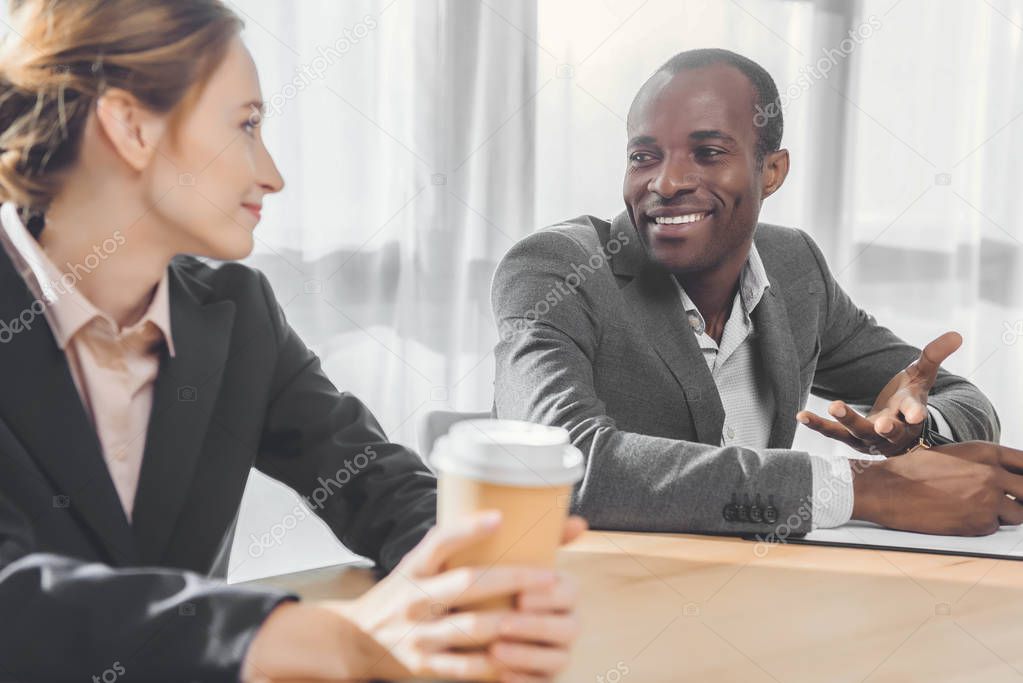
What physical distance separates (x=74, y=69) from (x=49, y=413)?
335 mm

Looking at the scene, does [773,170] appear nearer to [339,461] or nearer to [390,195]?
[339,461]

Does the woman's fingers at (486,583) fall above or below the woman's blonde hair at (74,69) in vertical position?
below

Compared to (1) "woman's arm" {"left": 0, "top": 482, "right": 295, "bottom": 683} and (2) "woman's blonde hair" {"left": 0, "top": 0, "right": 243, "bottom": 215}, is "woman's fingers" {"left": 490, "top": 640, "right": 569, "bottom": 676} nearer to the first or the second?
(1) "woman's arm" {"left": 0, "top": 482, "right": 295, "bottom": 683}

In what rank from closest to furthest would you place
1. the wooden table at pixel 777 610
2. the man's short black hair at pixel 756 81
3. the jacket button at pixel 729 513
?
the wooden table at pixel 777 610 → the jacket button at pixel 729 513 → the man's short black hair at pixel 756 81

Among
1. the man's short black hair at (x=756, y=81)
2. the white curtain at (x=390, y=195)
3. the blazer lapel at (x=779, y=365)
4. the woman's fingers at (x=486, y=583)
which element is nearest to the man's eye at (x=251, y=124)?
the woman's fingers at (x=486, y=583)

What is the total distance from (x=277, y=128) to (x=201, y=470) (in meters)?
1.86

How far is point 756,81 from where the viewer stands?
1.93 meters

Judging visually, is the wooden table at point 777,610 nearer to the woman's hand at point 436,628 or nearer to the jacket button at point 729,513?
the jacket button at point 729,513

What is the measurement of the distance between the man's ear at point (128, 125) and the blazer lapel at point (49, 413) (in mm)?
156

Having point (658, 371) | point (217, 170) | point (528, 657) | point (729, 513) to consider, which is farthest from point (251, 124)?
point (658, 371)

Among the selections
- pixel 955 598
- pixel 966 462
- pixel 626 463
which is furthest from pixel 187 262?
pixel 966 462

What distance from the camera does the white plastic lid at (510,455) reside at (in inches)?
27.5

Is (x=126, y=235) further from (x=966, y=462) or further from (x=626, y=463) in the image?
(x=966, y=462)

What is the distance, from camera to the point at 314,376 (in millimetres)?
1293
